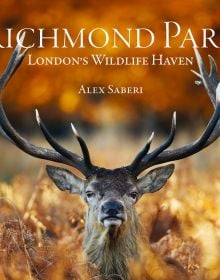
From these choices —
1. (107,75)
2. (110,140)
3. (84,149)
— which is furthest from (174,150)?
(110,140)

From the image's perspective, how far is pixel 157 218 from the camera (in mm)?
11836

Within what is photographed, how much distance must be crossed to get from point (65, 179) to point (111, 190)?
83cm

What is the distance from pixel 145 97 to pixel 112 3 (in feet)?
5.01

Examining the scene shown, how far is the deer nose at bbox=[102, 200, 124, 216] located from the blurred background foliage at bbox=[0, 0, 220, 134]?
3.06 m

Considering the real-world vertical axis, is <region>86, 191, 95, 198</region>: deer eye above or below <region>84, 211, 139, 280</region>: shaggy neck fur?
above

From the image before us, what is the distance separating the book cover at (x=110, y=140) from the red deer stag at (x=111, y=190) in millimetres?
12

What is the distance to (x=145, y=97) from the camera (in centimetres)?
1319

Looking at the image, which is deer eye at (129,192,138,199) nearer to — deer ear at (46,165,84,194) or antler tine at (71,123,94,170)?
antler tine at (71,123,94,170)

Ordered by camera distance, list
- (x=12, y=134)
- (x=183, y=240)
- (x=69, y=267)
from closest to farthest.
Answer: (x=69, y=267) → (x=12, y=134) → (x=183, y=240)

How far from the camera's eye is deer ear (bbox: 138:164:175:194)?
9938 millimetres

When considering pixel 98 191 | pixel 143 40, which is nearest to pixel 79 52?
pixel 143 40

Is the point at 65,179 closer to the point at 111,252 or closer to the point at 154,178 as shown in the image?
the point at 154,178

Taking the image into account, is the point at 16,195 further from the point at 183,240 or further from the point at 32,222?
the point at 183,240

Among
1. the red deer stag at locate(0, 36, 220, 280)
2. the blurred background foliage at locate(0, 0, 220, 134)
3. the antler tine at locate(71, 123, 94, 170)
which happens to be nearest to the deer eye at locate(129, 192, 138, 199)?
the red deer stag at locate(0, 36, 220, 280)
